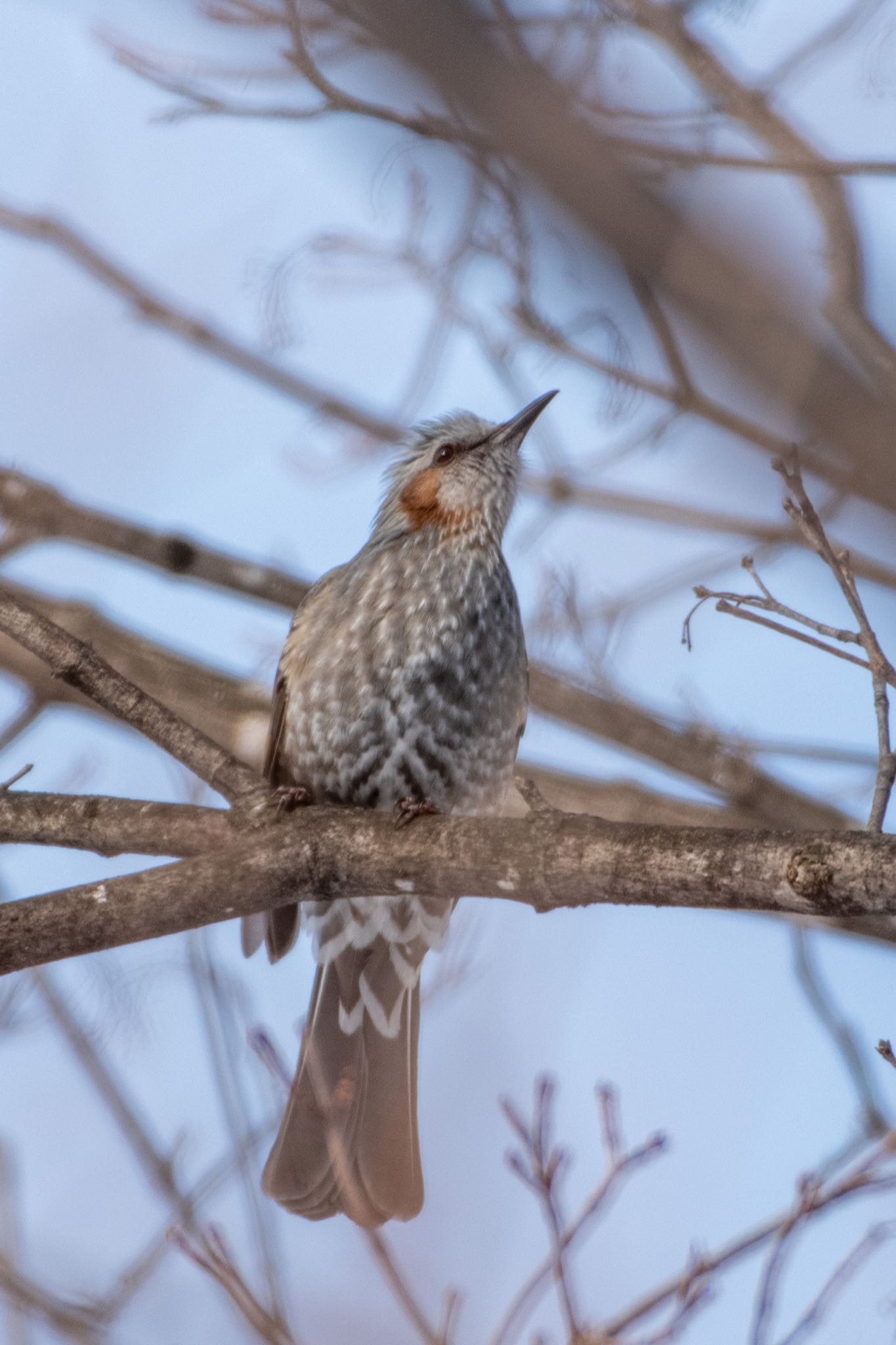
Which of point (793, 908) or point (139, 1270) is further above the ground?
point (793, 908)

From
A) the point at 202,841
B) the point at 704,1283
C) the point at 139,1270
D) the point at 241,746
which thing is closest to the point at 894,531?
the point at 704,1283

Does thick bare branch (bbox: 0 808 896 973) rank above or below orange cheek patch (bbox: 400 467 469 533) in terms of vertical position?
below

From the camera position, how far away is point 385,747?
4.54m

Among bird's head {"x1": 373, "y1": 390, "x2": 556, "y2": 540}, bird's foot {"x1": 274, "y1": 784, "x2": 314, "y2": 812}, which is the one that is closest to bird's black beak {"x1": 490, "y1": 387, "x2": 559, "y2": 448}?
bird's head {"x1": 373, "y1": 390, "x2": 556, "y2": 540}

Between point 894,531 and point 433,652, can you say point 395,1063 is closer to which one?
point 433,652

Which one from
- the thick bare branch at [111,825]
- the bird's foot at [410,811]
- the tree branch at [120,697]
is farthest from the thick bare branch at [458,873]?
the tree branch at [120,697]

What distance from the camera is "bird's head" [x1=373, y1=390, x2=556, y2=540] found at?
509cm

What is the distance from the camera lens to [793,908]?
2.64 meters

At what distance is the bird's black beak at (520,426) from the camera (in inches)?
204

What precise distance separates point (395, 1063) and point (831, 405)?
336 cm

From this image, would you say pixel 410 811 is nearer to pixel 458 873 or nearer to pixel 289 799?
pixel 458 873

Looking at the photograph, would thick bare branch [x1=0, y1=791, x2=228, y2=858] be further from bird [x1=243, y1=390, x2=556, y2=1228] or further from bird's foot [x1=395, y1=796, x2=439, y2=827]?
bird [x1=243, y1=390, x2=556, y2=1228]

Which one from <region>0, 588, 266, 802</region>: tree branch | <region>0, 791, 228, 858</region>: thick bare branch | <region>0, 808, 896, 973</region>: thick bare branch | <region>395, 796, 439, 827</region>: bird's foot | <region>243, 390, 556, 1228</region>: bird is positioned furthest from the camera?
<region>243, 390, 556, 1228</region>: bird

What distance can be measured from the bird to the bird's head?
0.10m
